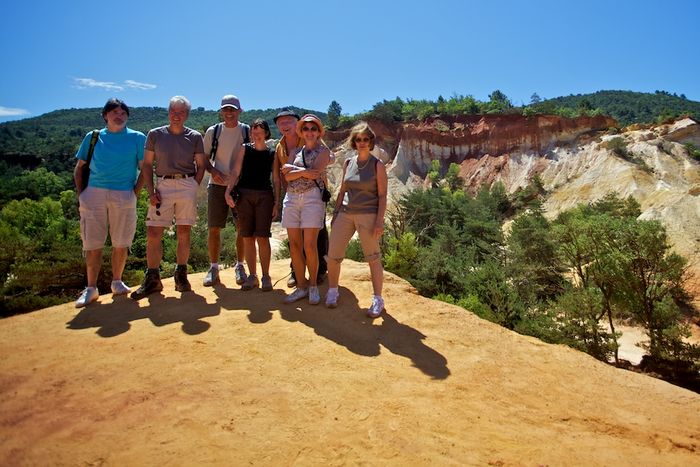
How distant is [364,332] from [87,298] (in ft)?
9.73

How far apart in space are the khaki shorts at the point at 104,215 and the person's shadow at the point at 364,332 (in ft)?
6.48

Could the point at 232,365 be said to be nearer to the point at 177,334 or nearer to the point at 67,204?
the point at 177,334

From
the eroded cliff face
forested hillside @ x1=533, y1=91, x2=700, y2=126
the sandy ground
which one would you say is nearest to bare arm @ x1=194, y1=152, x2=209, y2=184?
the sandy ground

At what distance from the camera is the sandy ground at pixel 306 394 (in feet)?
7.43

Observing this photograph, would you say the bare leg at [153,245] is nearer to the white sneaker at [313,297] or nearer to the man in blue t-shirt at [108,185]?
the man in blue t-shirt at [108,185]

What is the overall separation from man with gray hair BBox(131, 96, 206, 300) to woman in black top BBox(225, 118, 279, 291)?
0.44m

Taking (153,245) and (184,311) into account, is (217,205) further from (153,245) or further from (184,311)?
(184,311)

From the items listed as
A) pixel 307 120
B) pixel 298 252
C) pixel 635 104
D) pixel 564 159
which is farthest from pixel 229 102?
pixel 635 104

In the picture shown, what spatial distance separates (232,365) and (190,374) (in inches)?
12.1

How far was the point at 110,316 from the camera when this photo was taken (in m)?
4.10

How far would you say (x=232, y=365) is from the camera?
3.14 m

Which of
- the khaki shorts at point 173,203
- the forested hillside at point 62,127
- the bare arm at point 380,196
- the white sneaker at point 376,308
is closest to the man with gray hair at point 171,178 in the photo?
the khaki shorts at point 173,203

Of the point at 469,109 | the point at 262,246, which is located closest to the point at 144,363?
the point at 262,246

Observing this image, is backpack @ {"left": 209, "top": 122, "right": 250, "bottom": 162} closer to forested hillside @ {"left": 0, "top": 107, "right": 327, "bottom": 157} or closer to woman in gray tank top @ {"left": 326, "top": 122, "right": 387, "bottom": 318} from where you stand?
woman in gray tank top @ {"left": 326, "top": 122, "right": 387, "bottom": 318}
